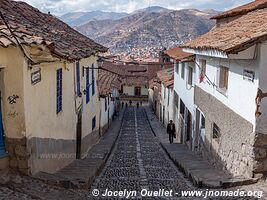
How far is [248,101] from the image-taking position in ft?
31.5

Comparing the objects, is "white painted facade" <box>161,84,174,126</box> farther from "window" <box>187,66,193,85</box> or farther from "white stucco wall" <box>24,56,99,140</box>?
"white stucco wall" <box>24,56,99,140</box>

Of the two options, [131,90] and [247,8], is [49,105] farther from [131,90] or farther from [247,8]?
[131,90]

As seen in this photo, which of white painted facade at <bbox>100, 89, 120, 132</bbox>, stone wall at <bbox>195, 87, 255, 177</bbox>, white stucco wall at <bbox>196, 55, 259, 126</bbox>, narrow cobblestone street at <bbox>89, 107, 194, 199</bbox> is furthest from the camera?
white painted facade at <bbox>100, 89, 120, 132</bbox>

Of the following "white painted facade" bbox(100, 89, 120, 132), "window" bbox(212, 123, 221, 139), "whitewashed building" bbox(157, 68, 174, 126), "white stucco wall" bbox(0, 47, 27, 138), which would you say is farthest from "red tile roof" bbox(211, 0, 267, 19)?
"white painted facade" bbox(100, 89, 120, 132)

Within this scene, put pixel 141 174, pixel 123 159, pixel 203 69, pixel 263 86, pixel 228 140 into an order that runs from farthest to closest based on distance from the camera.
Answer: pixel 123 159 → pixel 203 69 → pixel 141 174 → pixel 228 140 → pixel 263 86

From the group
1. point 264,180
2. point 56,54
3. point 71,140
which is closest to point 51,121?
point 56,54

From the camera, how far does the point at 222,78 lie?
12820mm

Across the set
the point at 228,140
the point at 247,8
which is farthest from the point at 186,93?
the point at 228,140

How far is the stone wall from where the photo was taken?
959 cm

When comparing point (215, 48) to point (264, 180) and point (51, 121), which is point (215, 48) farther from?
point (51, 121)

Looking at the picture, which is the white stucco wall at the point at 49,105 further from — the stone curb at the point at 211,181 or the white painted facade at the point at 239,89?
the white painted facade at the point at 239,89

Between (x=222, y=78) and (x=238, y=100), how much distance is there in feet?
8.08

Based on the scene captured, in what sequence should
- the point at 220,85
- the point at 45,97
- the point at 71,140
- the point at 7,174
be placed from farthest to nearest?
1. the point at 71,140
2. the point at 220,85
3. the point at 45,97
4. the point at 7,174

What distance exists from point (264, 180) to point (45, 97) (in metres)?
5.74
